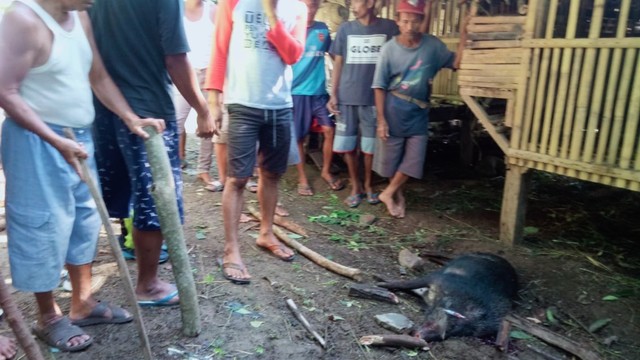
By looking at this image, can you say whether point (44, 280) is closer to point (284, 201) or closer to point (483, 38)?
point (284, 201)

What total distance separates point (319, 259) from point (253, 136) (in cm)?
122

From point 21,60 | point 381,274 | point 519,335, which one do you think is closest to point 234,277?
point 381,274

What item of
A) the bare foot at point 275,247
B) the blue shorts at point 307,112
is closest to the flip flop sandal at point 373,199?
the blue shorts at point 307,112

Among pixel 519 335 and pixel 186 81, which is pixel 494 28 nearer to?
pixel 519 335

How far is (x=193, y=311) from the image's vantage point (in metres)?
2.66

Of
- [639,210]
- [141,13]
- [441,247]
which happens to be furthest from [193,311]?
[639,210]

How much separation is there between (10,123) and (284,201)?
144 inches

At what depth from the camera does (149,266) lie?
9.70 ft

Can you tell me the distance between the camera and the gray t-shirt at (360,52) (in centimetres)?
545

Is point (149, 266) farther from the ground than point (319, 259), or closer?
farther from the ground

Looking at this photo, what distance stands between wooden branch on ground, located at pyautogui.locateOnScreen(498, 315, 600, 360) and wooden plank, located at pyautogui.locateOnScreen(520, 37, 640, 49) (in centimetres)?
213

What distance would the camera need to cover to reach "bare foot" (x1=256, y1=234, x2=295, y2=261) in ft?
13.0

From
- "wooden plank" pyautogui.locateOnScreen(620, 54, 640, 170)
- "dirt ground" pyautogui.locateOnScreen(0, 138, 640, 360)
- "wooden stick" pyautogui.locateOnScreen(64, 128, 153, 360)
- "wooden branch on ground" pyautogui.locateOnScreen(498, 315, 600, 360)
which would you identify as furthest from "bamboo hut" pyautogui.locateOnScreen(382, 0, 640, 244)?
"wooden stick" pyautogui.locateOnScreen(64, 128, 153, 360)

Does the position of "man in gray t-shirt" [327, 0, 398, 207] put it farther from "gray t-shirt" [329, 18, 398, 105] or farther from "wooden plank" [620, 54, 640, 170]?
"wooden plank" [620, 54, 640, 170]
